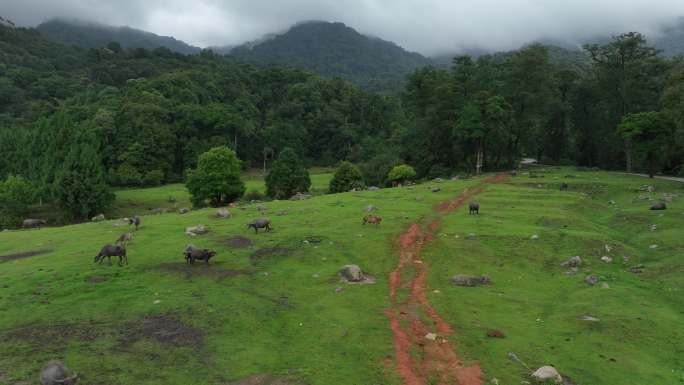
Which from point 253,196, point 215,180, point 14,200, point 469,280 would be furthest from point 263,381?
point 14,200

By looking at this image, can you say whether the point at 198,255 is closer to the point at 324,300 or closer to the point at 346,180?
the point at 324,300

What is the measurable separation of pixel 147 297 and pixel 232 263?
23.5ft

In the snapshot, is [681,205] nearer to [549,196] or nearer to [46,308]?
[549,196]

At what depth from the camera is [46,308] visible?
23.5 metres

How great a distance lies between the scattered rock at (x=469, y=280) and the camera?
28.9 metres

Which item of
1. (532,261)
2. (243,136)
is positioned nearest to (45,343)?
(532,261)

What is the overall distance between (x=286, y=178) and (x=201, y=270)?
47649 mm

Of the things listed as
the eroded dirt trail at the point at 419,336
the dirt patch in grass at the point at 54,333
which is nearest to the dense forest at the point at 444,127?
the eroded dirt trail at the point at 419,336

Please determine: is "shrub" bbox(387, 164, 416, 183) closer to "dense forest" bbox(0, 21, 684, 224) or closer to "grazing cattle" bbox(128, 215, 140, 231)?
"dense forest" bbox(0, 21, 684, 224)

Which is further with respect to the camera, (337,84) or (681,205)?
(337,84)

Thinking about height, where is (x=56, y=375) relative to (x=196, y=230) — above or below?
below

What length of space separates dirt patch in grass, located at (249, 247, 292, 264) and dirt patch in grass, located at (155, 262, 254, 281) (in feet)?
8.65

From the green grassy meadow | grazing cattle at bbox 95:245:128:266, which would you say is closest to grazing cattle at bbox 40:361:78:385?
the green grassy meadow

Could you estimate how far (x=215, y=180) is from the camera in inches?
2800
